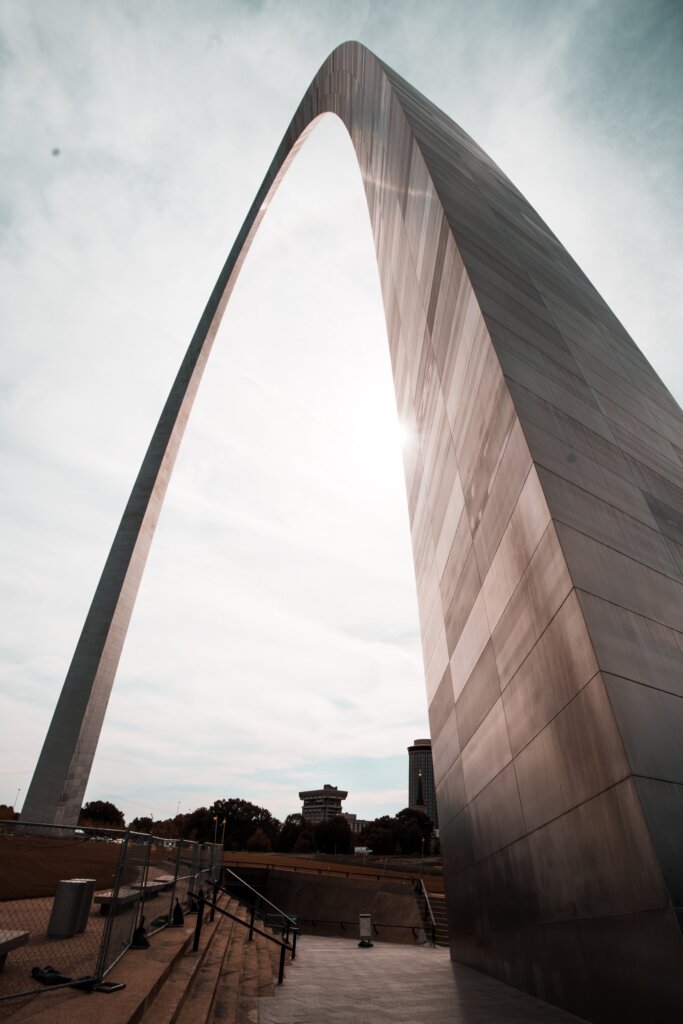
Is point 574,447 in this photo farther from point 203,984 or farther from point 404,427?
point 404,427

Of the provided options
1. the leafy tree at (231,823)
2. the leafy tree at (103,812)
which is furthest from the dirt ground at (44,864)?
the leafy tree at (231,823)

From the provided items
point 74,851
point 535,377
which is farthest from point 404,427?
point 74,851

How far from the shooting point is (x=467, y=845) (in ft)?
39.5

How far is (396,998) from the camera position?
316 inches

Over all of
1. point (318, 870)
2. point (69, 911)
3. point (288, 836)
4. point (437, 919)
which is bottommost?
point (437, 919)

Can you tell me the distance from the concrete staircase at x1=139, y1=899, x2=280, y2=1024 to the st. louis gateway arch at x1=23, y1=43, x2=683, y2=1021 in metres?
4.12

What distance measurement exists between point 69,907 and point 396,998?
4.99m

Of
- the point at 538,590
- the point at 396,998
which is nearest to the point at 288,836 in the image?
the point at 396,998

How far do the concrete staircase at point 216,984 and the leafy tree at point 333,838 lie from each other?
11364 centimetres

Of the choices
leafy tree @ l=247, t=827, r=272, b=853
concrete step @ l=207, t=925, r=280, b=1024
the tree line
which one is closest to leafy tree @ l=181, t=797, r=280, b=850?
the tree line

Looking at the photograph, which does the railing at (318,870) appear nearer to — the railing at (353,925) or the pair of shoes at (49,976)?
the railing at (353,925)

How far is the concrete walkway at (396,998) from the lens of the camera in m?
6.49

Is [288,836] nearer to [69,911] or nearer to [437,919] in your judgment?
[437,919]

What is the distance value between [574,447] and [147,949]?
9970mm
